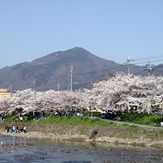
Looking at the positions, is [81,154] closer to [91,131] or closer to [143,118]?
[91,131]

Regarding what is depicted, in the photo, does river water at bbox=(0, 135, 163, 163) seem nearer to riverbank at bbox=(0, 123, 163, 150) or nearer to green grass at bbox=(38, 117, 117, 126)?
riverbank at bbox=(0, 123, 163, 150)

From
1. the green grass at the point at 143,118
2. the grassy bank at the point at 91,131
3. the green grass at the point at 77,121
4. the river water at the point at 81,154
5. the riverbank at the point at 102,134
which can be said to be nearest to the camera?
the river water at the point at 81,154

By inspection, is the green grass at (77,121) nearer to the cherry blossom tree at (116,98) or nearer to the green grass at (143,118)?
the cherry blossom tree at (116,98)

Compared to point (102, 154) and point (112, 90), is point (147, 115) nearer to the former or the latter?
point (112, 90)

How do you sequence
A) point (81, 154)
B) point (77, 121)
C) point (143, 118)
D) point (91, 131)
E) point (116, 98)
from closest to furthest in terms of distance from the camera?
point (81, 154)
point (91, 131)
point (143, 118)
point (116, 98)
point (77, 121)

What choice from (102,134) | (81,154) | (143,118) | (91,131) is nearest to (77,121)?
(91,131)

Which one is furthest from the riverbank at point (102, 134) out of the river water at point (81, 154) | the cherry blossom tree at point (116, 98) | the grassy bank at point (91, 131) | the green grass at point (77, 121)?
the cherry blossom tree at point (116, 98)

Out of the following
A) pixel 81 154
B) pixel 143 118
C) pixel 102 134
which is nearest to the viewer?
pixel 81 154

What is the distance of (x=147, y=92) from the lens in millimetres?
58656

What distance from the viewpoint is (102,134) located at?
5125 centimetres

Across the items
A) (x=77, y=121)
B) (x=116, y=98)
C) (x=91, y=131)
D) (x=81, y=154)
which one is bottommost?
(x=81, y=154)

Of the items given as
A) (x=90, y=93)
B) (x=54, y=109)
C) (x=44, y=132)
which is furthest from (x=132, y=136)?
(x=54, y=109)

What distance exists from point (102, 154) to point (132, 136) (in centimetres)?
1061

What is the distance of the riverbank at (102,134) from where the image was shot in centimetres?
4434
